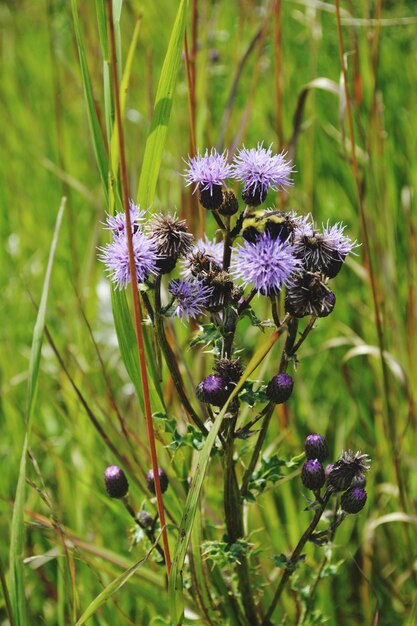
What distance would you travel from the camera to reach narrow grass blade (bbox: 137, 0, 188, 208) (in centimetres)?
118

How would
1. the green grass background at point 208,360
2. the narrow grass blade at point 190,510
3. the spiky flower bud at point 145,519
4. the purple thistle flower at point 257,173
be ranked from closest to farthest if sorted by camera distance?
the narrow grass blade at point 190,510 < the purple thistle flower at point 257,173 < the spiky flower bud at point 145,519 < the green grass background at point 208,360

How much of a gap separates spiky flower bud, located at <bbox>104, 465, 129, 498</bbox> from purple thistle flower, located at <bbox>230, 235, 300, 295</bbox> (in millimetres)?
502

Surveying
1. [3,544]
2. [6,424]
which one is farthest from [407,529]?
[6,424]

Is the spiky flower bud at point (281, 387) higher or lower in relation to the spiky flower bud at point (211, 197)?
lower

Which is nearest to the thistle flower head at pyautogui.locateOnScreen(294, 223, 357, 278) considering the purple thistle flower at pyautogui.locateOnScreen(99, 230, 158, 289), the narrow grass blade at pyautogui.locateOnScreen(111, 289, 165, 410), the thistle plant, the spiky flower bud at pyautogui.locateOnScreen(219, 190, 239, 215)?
the thistle plant

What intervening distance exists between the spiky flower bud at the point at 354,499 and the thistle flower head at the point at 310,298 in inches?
12.0

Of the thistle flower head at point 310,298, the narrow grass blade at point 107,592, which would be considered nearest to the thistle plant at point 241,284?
the thistle flower head at point 310,298

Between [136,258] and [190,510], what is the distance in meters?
0.39

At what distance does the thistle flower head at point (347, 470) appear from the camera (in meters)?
1.16

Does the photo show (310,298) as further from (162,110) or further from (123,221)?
(162,110)

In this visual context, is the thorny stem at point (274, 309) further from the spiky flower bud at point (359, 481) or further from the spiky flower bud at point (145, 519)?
the spiky flower bud at point (145, 519)

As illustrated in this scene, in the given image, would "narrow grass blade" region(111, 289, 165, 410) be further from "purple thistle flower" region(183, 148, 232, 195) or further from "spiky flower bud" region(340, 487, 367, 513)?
"spiky flower bud" region(340, 487, 367, 513)

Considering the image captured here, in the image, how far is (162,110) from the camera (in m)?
1.19

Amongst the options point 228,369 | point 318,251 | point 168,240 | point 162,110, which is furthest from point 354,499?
point 162,110
